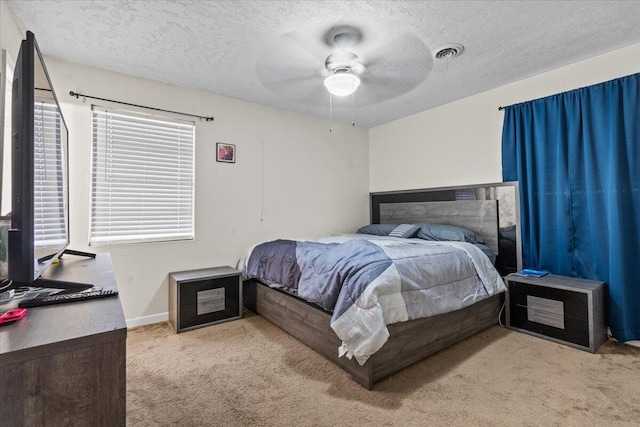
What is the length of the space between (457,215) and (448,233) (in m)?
0.46

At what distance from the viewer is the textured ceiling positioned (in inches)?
77.5

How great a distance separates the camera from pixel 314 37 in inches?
89.1

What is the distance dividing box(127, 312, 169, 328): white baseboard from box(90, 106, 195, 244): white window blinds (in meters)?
0.75

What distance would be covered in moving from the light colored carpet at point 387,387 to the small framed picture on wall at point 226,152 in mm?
1909

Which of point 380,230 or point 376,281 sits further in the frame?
point 380,230

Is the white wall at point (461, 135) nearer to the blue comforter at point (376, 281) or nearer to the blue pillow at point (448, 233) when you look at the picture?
the blue pillow at point (448, 233)

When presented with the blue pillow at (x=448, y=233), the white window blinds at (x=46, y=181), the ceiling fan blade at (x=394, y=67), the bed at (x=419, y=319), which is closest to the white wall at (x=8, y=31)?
the white window blinds at (x=46, y=181)

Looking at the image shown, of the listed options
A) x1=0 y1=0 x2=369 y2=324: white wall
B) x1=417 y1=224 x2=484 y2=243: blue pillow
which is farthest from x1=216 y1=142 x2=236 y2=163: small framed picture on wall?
x1=417 y1=224 x2=484 y2=243: blue pillow

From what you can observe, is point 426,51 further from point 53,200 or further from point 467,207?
point 53,200

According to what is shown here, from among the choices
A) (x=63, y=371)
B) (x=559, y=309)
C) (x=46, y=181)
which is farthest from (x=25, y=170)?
(x=559, y=309)

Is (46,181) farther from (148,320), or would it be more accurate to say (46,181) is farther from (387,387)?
(148,320)

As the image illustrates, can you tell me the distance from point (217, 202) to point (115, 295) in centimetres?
236

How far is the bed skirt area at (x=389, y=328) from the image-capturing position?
192cm

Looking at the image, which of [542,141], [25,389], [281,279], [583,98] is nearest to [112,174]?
[281,279]
